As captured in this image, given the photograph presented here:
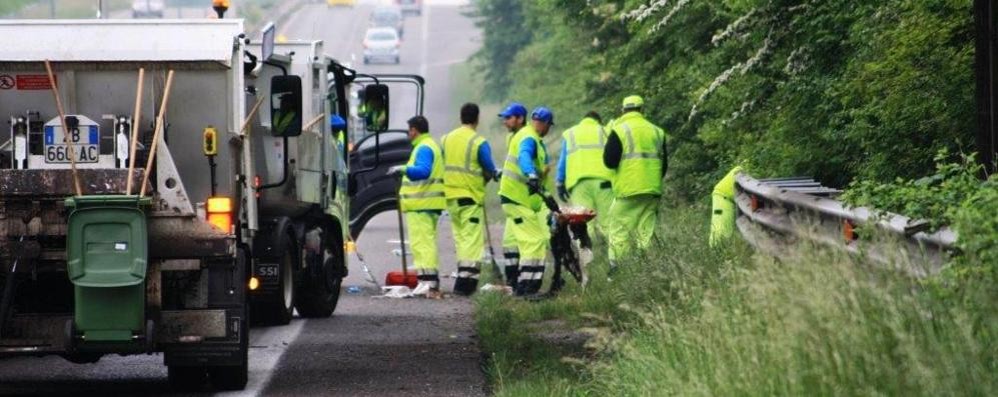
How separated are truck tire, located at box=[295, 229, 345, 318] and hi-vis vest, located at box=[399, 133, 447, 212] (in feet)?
5.99

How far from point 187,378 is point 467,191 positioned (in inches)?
290

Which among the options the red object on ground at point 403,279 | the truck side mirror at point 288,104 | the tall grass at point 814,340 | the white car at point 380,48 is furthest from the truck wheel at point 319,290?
the white car at point 380,48

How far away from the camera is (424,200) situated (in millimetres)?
18219

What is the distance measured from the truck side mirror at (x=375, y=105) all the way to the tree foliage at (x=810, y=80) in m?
2.18

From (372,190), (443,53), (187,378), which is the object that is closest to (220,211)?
(187,378)

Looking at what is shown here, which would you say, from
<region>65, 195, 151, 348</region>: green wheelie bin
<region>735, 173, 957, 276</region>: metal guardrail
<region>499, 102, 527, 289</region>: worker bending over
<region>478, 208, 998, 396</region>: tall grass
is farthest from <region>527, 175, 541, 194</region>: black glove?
<region>65, 195, 151, 348</region>: green wheelie bin

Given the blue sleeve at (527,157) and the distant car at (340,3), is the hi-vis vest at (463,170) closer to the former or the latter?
the blue sleeve at (527,157)

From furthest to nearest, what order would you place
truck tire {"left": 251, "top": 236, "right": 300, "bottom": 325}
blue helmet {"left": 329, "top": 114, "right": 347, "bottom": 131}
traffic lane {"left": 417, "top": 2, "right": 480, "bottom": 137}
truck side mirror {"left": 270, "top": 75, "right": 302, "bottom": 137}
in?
1. traffic lane {"left": 417, "top": 2, "right": 480, "bottom": 137}
2. blue helmet {"left": 329, "top": 114, "right": 347, "bottom": 131}
3. truck tire {"left": 251, "top": 236, "right": 300, "bottom": 325}
4. truck side mirror {"left": 270, "top": 75, "right": 302, "bottom": 137}

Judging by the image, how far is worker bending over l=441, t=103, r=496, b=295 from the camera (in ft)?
59.5

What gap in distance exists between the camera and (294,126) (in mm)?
12961

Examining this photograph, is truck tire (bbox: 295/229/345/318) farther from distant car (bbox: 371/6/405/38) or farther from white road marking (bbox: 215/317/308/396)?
distant car (bbox: 371/6/405/38)

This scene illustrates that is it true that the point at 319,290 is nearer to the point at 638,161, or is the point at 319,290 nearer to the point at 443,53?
the point at 638,161

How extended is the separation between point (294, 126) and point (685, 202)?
35.2 feet

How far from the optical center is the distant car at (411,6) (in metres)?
114
